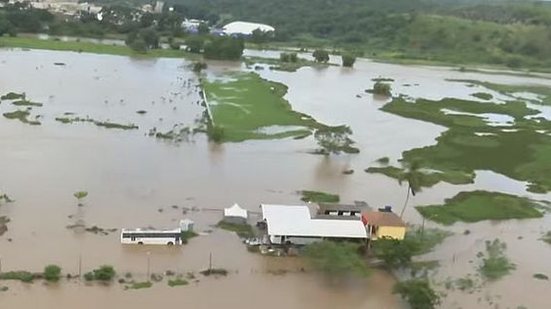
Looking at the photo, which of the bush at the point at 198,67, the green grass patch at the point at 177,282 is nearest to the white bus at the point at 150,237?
the green grass patch at the point at 177,282

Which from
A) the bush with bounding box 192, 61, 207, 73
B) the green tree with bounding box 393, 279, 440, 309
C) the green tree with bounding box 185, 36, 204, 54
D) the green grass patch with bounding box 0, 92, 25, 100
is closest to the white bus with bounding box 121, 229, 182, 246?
the green tree with bounding box 393, 279, 440, 309

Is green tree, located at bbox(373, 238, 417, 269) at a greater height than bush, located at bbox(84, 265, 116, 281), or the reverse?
green tree, located at bbox(373, 238, 417, 269)

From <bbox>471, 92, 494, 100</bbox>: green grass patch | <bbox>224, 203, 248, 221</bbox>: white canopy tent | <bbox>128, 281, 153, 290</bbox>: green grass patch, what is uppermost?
<bbox>471, 92, 494, 100</bbox>: green grass patch

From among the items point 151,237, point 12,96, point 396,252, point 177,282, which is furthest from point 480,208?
point 12,96

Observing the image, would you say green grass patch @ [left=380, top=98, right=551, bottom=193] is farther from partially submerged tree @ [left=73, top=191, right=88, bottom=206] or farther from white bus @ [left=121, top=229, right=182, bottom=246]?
partially submerged tree @ [left=73, top=191, right=88, bottom=206]

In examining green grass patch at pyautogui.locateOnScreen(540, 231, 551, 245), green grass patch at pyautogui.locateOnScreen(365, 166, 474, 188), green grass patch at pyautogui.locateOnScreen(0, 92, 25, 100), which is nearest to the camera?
green grass patch at pyautogui.locateOnScreen(540, 231, 551, 245)

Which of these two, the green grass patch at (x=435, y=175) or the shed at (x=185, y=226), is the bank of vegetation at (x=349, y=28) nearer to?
the green grass patch at (x=435, y=175)

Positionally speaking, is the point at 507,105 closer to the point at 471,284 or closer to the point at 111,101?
the point at 111,101

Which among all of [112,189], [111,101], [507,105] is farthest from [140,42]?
[112,189]

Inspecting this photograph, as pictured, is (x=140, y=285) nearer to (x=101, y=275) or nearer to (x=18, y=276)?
(x=101, y=275)
